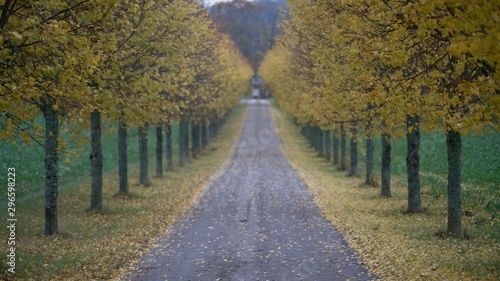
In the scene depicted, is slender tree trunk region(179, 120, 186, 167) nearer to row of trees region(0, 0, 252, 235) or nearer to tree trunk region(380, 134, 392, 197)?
row of trees region(0, 0, 252, 235)

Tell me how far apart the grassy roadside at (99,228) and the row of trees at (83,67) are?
3.08 ft

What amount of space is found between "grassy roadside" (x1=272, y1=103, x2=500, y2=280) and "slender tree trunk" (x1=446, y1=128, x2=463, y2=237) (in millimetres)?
502

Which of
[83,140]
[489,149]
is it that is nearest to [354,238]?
[83,140]

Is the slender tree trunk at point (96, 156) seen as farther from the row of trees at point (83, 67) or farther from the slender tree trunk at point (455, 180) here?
the slender tree trunk at point (455, 180)

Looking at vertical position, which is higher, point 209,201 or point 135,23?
point 135,23

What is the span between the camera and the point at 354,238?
14609 millimetres

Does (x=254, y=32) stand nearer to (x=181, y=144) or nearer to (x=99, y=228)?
(x=181, y=144)

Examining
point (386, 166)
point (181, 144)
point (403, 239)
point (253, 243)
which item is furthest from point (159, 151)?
point (403, 239)

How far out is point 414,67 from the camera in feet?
43.8

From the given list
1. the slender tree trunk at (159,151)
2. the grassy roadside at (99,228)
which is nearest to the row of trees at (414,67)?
the grassy roadside at (99,228)

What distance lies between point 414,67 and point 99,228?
10711 mm

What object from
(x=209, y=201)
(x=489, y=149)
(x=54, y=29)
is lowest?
(x=209, y=201)

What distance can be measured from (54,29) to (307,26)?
11.3 meters

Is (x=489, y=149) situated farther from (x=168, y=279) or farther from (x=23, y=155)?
(x=23, y=155)
